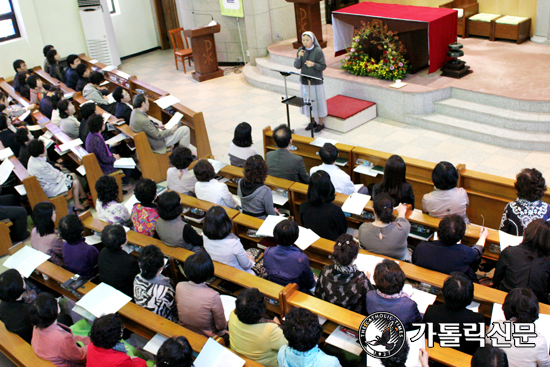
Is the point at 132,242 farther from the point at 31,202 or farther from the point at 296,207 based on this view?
the point at 31,202

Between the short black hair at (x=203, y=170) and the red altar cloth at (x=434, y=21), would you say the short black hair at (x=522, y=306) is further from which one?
the red altar cloth at (x=434, y=21)

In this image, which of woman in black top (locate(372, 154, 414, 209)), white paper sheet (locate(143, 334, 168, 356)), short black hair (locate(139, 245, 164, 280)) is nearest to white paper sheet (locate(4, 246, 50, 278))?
short black hair (locate(139, 245, 164, 280))

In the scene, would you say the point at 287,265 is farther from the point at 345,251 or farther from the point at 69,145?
the point at 69,145

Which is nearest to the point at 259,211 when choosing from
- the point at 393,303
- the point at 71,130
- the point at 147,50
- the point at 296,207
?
the point at 296,207

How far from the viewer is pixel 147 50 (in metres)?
11.5

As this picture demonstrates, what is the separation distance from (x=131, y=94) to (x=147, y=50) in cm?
447

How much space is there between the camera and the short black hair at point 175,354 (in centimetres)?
234

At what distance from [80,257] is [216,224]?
1088 mm

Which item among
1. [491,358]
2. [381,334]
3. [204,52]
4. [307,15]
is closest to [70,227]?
[381,334]

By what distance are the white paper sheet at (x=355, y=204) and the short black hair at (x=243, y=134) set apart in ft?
4.51

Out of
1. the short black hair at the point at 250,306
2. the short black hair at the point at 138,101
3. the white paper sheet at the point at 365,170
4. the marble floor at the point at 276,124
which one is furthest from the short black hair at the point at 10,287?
the marble floor at the point at 276,124

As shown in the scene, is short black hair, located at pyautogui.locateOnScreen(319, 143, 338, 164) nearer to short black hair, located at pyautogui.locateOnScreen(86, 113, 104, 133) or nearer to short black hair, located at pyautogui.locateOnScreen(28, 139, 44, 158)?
short black hair, located at pyautogui.locateOnScreen(86, 113, 104, 133)

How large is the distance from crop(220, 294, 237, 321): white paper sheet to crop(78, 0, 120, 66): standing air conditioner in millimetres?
8355

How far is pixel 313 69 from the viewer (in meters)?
6.41
